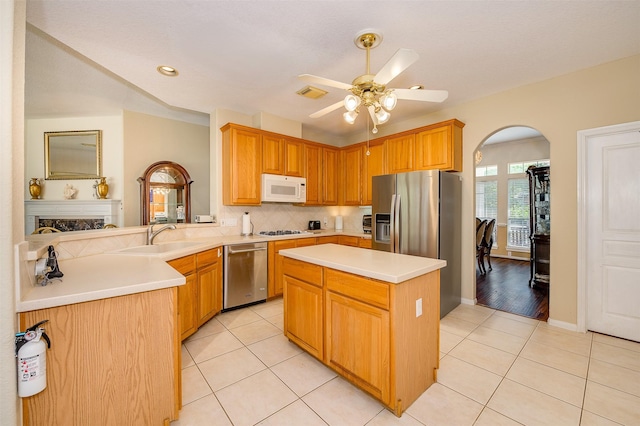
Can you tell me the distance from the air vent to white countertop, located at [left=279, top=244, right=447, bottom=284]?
1956mm

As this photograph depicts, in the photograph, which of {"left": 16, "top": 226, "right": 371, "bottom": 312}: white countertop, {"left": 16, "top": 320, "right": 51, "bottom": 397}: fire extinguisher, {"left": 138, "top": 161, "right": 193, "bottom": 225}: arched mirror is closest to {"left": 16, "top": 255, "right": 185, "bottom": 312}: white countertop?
{"left": 16, "top": 226, "right": 371, "bottom": 312}: white countertop

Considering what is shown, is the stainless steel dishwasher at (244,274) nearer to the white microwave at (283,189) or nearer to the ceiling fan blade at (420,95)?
the white microwave at (283,189)

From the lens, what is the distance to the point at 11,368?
108 cm

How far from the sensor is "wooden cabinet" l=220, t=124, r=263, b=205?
11.5 ft

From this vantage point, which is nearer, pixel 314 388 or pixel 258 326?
pixel 314 388

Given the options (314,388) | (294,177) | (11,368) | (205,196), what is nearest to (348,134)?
(294,177)

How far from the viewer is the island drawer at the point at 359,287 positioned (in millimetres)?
1600

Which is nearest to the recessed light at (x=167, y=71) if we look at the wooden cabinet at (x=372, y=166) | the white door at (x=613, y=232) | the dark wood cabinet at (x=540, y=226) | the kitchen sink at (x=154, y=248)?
the kitchen sink at (x=154, y=248)

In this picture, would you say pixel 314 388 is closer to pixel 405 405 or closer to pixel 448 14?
pixel 405 405

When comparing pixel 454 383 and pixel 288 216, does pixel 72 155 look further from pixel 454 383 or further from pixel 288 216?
pixel 454 383

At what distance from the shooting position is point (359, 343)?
5.79ft

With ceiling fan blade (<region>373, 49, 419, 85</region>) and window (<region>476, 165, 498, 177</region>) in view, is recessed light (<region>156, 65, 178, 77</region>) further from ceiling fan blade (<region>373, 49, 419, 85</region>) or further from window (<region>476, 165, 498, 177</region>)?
window (<region>476, 165, 498, 177</region>)

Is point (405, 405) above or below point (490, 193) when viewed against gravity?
below

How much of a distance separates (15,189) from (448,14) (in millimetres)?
2821
